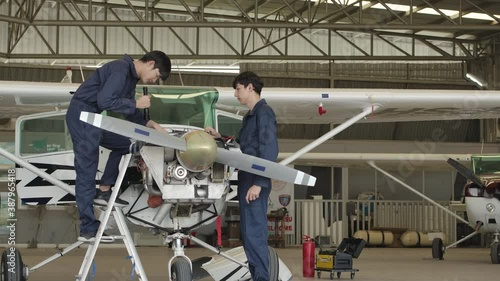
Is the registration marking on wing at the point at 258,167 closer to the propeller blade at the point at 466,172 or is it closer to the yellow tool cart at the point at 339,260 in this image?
the yellow tool cart at the point at 339,260

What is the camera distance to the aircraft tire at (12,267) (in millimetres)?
5996

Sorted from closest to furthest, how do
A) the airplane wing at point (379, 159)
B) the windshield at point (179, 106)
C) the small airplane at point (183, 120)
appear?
the small airplane at point (183, 120)
the windshield at point (179, 106)
the airplane wing at point (379, 159)

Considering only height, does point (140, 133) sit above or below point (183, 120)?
below

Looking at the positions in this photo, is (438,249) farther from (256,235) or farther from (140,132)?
(140,132)

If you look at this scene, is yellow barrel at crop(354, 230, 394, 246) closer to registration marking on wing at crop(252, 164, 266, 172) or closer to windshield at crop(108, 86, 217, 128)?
windshield at crop(108, 86, 217, 128)

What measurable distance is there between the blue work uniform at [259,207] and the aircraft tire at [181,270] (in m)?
0.48

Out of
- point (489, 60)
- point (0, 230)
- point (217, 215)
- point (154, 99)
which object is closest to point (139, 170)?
point (217, 215)

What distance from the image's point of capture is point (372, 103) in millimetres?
8359

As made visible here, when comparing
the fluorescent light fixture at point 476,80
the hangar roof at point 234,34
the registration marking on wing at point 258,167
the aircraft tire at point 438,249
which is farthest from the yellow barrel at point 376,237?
the registration marking on wing at point 258,167

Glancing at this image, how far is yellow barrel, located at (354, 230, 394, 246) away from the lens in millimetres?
18719

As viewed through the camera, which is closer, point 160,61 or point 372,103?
point 160,61

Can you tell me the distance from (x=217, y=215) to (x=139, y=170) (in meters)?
0.58

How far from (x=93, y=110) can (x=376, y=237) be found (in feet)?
46.9

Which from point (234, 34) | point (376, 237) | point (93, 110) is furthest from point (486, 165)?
point (234, 34)
